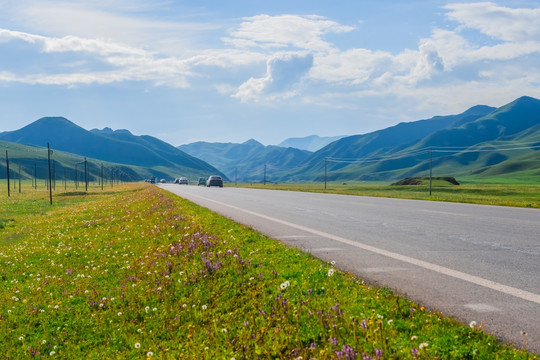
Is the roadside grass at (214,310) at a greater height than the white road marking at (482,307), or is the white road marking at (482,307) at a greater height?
the white road marking at (482,307)

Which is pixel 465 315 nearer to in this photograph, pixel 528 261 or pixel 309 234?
pixel 528 261

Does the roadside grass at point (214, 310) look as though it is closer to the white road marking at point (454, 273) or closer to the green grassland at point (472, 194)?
the white road marking at point (454, 273)

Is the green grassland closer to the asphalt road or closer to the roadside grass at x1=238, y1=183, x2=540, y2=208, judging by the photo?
the roadside grass at x1=238, y1=183, x2=540, y2=208

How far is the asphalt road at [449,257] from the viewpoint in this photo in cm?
582

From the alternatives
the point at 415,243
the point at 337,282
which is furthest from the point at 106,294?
the point at 415,243

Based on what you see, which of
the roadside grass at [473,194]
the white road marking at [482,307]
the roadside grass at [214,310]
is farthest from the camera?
the roadside grass at [473,194]

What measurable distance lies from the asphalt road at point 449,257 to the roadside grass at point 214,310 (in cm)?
49

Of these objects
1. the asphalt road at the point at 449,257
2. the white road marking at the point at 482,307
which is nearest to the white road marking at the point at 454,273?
the asphalt road at the point at 449,257

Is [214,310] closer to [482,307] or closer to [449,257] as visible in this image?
[482,307]

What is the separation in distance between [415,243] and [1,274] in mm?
10124

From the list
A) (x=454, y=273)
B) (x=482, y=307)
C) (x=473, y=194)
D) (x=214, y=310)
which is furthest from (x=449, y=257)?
(x=473, y=194)

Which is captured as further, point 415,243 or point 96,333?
point 415,243

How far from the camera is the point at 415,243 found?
11078mm

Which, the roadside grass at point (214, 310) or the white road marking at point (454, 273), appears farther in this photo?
the white road marking at point (454, 273)
